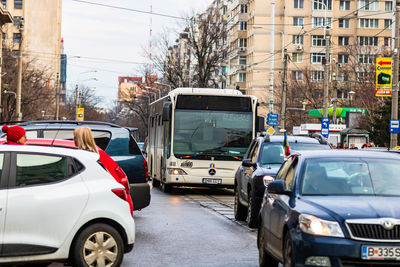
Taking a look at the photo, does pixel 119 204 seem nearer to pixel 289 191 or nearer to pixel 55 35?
pixel 289 191

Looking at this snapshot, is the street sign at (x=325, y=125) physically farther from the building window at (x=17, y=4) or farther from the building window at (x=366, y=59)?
the building window at (x=17, y=4)

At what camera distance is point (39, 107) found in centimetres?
8012

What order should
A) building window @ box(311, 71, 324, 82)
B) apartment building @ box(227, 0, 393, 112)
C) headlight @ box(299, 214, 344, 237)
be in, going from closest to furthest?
headlight @ box(299, 214, 344, 237) < building window @ box(311, 71, 324, 82) < apartment building @ box(227, 0, 393, 112)

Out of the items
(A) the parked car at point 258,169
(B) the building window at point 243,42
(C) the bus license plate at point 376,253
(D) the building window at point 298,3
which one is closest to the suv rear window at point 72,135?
(A) the parked car at point 258,169

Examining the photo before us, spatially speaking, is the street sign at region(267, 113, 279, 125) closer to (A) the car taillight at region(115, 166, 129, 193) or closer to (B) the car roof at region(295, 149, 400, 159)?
(A) the car taillight at region(115, 166, 129, 193)

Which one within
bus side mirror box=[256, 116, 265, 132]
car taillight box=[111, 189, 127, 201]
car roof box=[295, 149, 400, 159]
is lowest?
car taillight box=[111, 189, 127, 201]

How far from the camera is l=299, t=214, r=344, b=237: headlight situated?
26.0 ft

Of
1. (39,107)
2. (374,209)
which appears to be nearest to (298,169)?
(374,209)

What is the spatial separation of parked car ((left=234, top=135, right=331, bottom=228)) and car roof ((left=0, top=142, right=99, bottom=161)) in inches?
244

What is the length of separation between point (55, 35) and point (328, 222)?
13295cm

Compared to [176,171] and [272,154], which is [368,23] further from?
[272,154]

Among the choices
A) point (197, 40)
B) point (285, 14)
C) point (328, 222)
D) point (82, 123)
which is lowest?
point (328, 222)

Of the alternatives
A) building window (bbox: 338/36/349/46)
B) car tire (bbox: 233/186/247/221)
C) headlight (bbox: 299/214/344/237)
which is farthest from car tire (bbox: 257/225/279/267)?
building window (bbox: 338/36/349/46)

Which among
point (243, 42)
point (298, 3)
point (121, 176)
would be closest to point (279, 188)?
point (121, 176)
